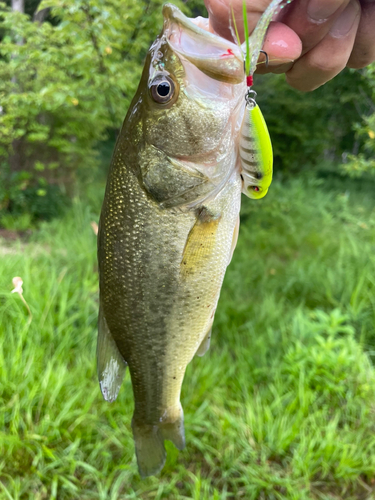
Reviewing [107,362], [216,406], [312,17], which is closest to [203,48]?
[312,17]

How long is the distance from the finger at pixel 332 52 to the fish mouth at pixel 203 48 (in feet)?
1.62

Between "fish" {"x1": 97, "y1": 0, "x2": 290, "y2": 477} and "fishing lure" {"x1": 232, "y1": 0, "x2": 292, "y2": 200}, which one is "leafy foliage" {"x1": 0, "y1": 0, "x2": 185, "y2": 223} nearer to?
"fish" {"x1": 97, "y1": 0, "x2": 290, "y2": 477}

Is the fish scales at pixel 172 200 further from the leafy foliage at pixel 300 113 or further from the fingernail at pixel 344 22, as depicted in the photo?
the leafy foliage at pixel 300 113

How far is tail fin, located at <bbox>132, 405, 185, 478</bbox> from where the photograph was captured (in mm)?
1418

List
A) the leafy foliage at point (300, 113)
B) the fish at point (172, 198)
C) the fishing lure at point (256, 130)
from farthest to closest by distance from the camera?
the leafy foliage at point (300, 113) → the fish at point (172, 198) → the fishing lure at point (256, 130)

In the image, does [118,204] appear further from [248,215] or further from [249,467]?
[248,215]

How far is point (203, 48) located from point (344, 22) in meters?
0.64

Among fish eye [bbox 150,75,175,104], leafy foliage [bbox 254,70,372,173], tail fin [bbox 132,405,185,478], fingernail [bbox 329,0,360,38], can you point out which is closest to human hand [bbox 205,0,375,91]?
fingernail [bbox 329,0,360,38]

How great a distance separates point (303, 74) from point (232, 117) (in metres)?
0.53

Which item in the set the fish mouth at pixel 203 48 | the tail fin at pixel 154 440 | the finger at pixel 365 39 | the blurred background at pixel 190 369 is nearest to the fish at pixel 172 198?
the fish mouth at pixel 203 48

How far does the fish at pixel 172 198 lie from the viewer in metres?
1.02

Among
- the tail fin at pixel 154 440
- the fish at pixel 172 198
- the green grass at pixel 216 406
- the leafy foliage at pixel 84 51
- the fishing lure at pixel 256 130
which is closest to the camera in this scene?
the fishing lure at pixel 256 130

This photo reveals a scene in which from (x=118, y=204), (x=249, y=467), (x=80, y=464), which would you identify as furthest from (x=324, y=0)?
(x=80, y=464)

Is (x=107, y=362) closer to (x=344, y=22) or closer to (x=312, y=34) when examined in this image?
(x=312, y=34)
